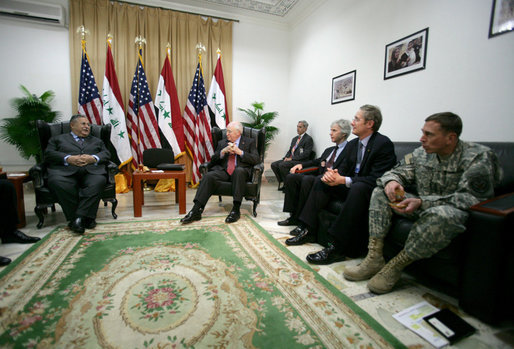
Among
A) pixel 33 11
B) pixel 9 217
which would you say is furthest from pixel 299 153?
pixel 33 11

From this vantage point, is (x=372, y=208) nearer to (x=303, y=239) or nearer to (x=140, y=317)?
(x=303, y=239)

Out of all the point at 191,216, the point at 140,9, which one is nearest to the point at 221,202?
the point at 191,216

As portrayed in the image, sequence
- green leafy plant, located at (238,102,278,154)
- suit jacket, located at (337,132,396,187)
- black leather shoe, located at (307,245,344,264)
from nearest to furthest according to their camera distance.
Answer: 1. black leather shoe, located at (307,245,344,264)
2. suit jacket, located at (337,132,396,187)
3. green leafy plant, located at (238,102,278,154)

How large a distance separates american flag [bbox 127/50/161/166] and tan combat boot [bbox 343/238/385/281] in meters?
3.85

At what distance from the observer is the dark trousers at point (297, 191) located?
7.71 feet

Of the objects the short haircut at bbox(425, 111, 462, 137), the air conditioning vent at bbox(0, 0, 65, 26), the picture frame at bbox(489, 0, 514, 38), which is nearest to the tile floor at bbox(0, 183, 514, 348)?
the short haircut at bbox(425, 111, 462, 137)

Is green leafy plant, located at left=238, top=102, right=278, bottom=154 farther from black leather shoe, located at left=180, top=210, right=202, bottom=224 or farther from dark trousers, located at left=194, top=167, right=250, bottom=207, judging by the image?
black leather shoe, located at left=180, top=210, right=202, bottom=224

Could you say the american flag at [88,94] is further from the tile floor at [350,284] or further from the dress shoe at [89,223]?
the dress shoe at [89,223]

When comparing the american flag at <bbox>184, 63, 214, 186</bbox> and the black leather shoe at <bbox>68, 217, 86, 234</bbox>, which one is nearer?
A: the black leather shoe at <bbox>68, 217, 86, 234</bbox>

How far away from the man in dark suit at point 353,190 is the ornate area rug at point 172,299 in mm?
296

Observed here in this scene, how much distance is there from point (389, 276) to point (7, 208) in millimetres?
2943

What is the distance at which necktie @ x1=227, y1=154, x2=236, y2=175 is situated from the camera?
121 inches

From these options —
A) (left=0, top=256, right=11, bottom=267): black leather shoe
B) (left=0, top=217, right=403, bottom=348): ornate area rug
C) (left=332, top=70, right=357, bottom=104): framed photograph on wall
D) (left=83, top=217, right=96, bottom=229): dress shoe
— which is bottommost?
(left=0, top=217, right=403, bottom=348): ornate area rug

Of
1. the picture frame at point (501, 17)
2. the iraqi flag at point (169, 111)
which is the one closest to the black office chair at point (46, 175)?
the iraqi flag at point (169, 111)
